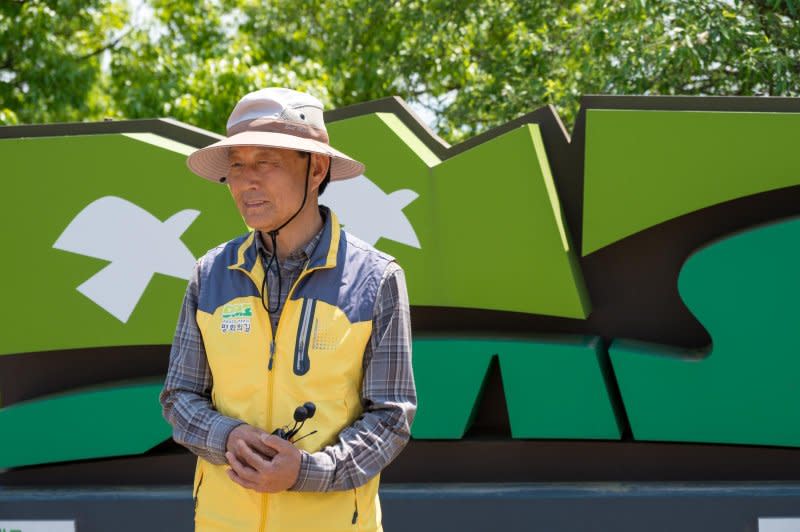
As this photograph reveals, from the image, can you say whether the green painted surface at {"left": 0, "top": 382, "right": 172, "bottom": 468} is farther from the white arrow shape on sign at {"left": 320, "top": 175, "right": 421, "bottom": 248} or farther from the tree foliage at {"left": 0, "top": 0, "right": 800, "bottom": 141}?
the tree foliage at {"left": 0, "top": 0, "right": 800, "bottom": 141}

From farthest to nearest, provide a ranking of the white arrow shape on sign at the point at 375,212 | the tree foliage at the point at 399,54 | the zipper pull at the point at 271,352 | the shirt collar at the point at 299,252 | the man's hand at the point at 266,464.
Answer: the tree foliage at the point at 399,54
the white arrow shape on sign at the point at 375,212
the shirt collar at the point at 299,252
the zipper pull at the point at 271,352
the man's hand at the point at 266,464

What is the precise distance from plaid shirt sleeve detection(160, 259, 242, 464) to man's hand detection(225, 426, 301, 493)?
117 mm

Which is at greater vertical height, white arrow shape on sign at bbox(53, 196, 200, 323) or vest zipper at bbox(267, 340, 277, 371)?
white arrow shape on sign at bbox(53, 196, 200, 323)

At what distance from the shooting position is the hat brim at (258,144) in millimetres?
1891

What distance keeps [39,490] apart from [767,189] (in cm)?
351

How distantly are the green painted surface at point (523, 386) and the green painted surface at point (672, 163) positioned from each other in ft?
1.61

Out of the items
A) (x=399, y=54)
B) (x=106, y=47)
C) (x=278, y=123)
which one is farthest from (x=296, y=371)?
(x=106, y=47)

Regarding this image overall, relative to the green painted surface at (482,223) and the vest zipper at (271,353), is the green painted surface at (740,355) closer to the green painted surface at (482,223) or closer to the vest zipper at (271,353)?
the green painted surface at (482,223)

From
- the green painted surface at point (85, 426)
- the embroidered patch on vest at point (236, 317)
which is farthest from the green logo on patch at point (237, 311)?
the green painted surface at point (85, 426)

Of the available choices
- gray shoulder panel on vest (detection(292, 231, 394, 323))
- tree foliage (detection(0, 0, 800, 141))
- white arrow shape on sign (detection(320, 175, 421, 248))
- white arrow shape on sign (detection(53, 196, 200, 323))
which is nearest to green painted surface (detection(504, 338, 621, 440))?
white arrow shape on sign (detection(320, 175, 421, 248))

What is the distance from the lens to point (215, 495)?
192 cm

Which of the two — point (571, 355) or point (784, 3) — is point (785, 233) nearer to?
point (571, 355)

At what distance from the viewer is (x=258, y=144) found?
1.87m

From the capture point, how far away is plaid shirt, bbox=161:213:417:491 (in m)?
1.83
